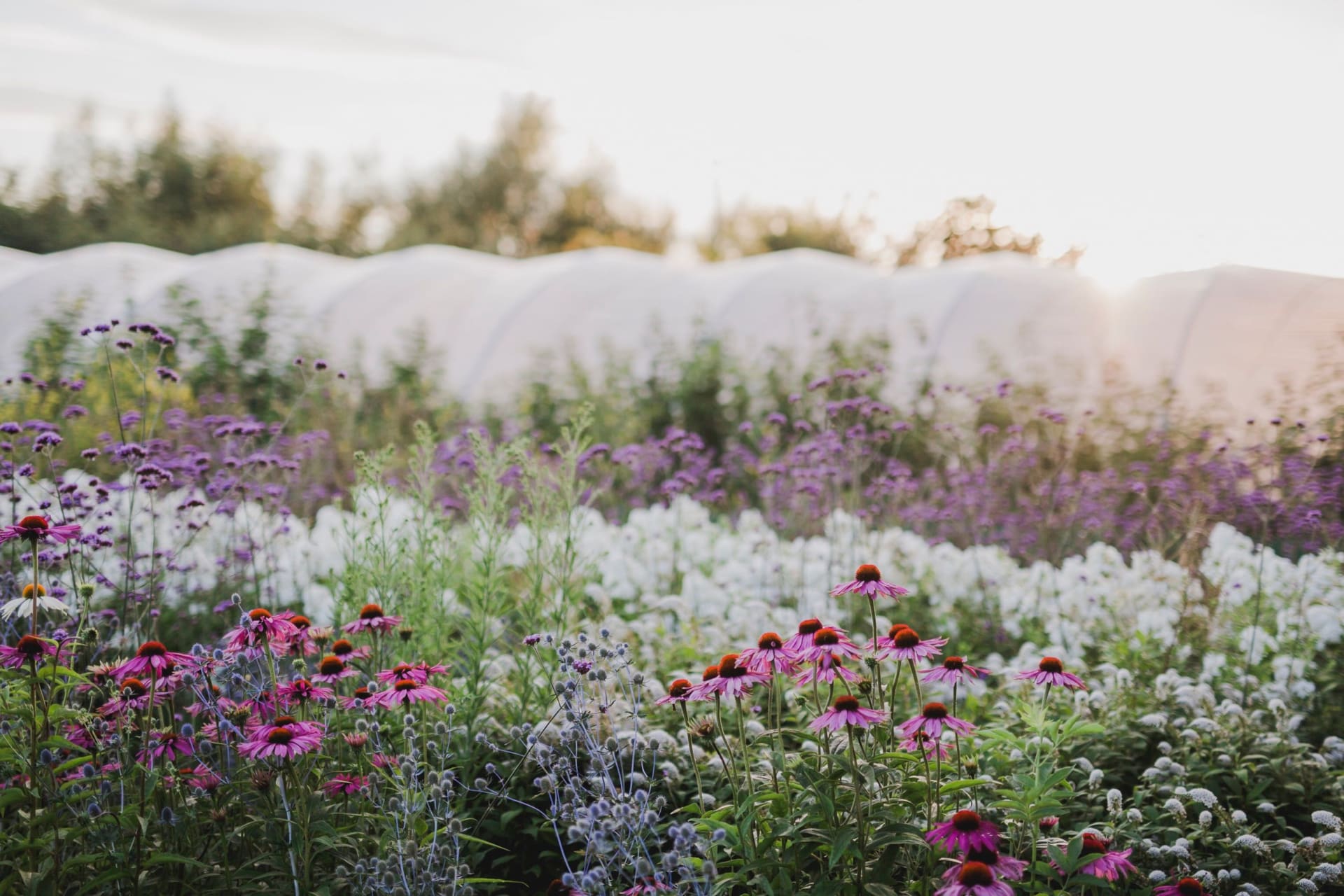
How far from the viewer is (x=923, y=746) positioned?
1757 mm

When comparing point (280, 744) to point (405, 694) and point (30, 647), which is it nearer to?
point (405, 694)

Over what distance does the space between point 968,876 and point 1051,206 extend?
7768mm

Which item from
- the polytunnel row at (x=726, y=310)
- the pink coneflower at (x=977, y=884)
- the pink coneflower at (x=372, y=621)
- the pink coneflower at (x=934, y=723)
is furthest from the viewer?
the polytunnel row at (x=726, y=310)

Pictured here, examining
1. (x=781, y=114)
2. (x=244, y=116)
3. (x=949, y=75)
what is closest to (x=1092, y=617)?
(x=949, y=75)

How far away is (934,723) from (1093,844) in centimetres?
47

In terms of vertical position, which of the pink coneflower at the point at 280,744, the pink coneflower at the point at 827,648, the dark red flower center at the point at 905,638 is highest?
the dark red flower center at the point at 905,638

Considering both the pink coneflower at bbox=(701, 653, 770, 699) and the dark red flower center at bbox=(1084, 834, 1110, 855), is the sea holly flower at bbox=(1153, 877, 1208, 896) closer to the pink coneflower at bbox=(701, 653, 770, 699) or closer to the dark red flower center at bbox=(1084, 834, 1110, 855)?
the dark red flower center at bbox=(1084, 834, 1110, 855)

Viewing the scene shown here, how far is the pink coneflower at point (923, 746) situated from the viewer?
1680 mm

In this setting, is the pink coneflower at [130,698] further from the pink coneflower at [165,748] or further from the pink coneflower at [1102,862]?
the pink coneflower at [1102,862]

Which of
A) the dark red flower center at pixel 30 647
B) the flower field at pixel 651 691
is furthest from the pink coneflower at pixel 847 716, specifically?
the dark red flower center at pixel 30 647

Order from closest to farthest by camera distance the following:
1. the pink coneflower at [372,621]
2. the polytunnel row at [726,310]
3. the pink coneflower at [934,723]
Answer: the pink coneflower at [934,723], the pink coneflower at [372,621], the polytunnel row at [726,310]

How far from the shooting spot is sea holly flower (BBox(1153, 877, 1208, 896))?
5.89ft

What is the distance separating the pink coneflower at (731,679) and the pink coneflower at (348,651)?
2.90 feet

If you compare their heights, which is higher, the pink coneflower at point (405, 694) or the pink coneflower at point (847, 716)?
the pink coneflower at point (847, 716)
